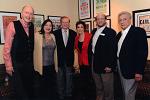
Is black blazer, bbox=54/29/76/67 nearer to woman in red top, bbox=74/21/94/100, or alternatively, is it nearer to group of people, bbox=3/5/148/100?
group of people, bbox=3/5/148/100

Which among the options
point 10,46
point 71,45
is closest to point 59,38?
point 71,45

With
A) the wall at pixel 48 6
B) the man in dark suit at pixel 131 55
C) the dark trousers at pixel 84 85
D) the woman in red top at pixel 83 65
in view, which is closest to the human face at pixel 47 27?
the woman in red top at pixel 83 65

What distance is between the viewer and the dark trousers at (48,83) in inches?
151

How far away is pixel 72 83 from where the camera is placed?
4.30 m

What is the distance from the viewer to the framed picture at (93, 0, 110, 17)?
4.51 meters

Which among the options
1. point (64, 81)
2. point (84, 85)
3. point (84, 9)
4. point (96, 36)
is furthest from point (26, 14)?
point (84, 9)

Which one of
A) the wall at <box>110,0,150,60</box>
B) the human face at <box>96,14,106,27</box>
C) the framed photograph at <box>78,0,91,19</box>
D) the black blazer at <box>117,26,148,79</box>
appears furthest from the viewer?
the framed photograph at <box>78,0,91,19</box>

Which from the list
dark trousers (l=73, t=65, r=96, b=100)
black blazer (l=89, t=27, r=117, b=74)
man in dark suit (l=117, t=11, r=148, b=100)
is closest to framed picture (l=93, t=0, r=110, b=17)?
black blazer (l=89, t=27, r=117, b=74)

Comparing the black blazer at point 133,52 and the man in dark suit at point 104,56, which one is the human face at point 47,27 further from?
the black blazer at point 133,52

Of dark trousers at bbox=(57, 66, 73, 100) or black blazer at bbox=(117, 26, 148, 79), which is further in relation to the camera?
dark trousers at bbox=(57, 66, 73, 100)

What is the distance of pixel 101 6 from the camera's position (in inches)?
183

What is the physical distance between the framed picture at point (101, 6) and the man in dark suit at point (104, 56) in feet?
3.35

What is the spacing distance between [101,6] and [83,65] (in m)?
1.35

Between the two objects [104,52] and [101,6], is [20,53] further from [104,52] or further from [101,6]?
[101,6]
